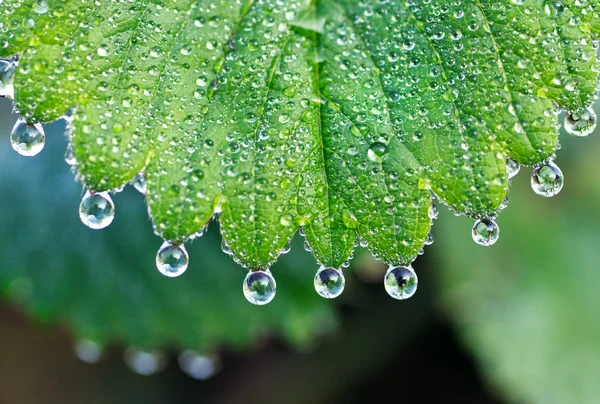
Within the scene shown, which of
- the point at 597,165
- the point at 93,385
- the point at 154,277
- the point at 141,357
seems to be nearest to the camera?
the point at 154,277

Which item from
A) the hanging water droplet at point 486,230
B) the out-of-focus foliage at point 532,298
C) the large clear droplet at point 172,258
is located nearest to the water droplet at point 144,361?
the out-of-focus foliage at point 532,298

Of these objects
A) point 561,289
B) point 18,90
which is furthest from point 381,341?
point 18,90

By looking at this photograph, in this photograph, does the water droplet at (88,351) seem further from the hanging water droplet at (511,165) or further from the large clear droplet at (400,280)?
the hanging water droplet at (511,165)

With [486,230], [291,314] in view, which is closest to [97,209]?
[486,230]

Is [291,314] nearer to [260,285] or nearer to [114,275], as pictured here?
[114,275]

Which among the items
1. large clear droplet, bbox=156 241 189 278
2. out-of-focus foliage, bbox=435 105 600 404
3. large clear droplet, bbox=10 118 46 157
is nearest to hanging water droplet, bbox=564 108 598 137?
large clear droplet, bbox=156 241 189 278

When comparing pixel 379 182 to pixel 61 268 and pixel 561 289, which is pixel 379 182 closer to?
pixel 61 268
